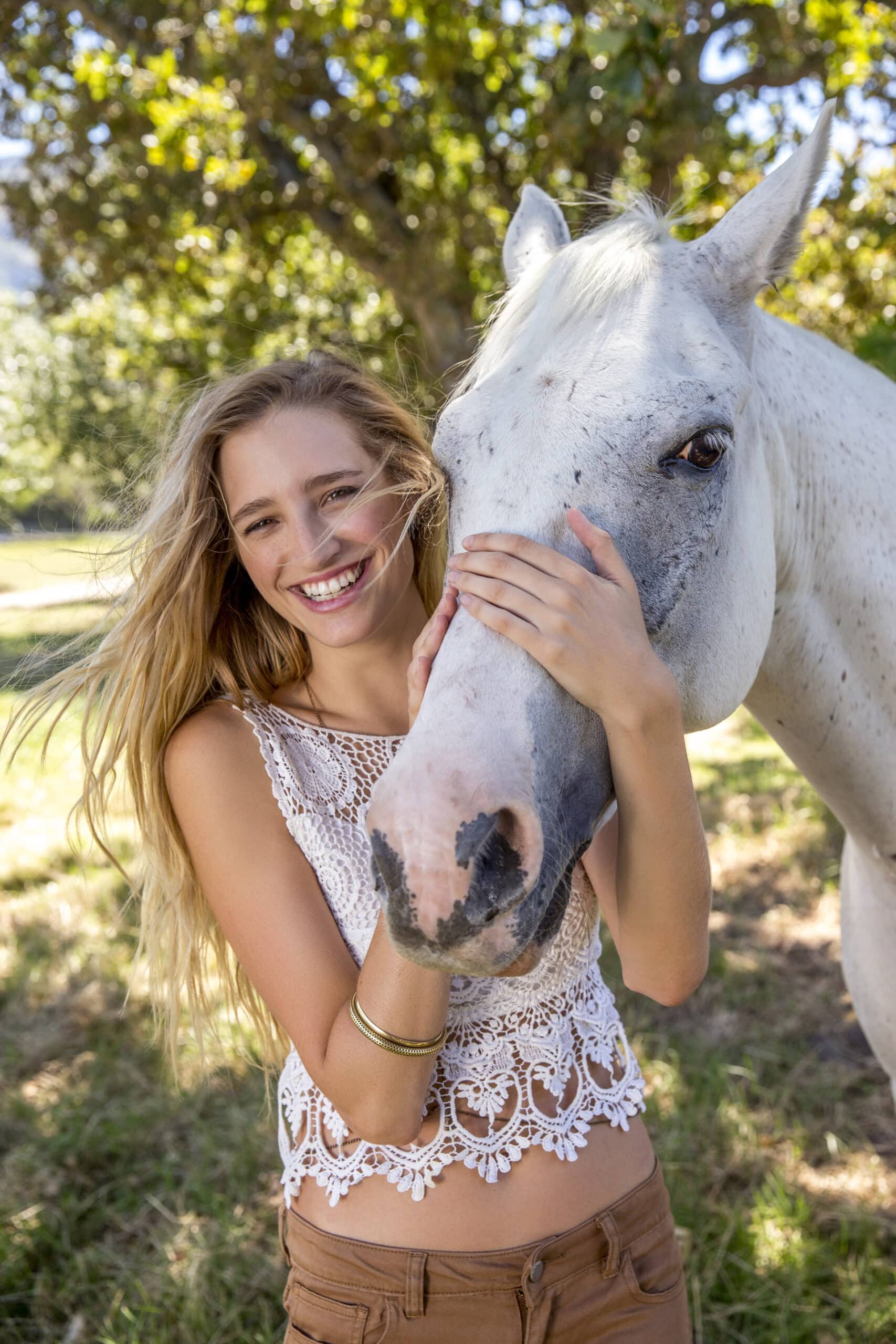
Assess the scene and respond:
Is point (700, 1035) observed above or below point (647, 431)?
below

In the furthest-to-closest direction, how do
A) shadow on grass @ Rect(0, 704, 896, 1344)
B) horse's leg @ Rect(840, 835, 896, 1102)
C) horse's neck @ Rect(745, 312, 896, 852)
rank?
shadow on grass @ Rect(0, 704, 896, 1344), horse's leg @ Rect(840, 835, 896, 1102), horse's neck @ Rect(745, 312, 896, 852)

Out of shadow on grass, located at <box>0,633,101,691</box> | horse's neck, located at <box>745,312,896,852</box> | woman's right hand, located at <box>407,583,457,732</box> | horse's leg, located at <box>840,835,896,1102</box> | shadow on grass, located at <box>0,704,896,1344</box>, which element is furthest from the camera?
shadow on grass, located at <box>0,704,896,1344</box>

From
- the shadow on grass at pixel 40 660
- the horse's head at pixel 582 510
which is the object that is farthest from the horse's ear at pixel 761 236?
the shadow on grass at pixel 40 660

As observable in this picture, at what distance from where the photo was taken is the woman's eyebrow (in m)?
1.61

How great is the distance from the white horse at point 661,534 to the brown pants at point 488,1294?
59 centimetres

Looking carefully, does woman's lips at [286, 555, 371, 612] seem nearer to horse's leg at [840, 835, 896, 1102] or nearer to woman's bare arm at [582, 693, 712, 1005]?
woman's bare arm at [582, 693, 712, 1005]

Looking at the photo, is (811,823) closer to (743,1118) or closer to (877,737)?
(743,1118)

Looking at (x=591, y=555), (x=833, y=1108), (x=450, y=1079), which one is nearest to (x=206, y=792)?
(x=450, y=1079)

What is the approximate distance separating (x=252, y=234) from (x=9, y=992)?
5.97 m

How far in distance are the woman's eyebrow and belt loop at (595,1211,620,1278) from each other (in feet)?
4.14

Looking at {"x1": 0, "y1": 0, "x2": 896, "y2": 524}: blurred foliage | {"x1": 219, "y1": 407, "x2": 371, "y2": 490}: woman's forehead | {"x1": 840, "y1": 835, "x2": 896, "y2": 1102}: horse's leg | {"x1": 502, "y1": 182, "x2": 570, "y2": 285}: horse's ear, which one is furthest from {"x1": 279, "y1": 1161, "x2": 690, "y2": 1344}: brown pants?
{"x1": 0, "y1": 0, "x2": 896, "y2": 524}: blurred foliage

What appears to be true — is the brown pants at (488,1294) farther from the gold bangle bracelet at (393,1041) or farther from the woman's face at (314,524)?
the woman's face at (314,524)

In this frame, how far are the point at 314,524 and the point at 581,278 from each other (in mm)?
588

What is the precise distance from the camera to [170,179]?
684 cm
